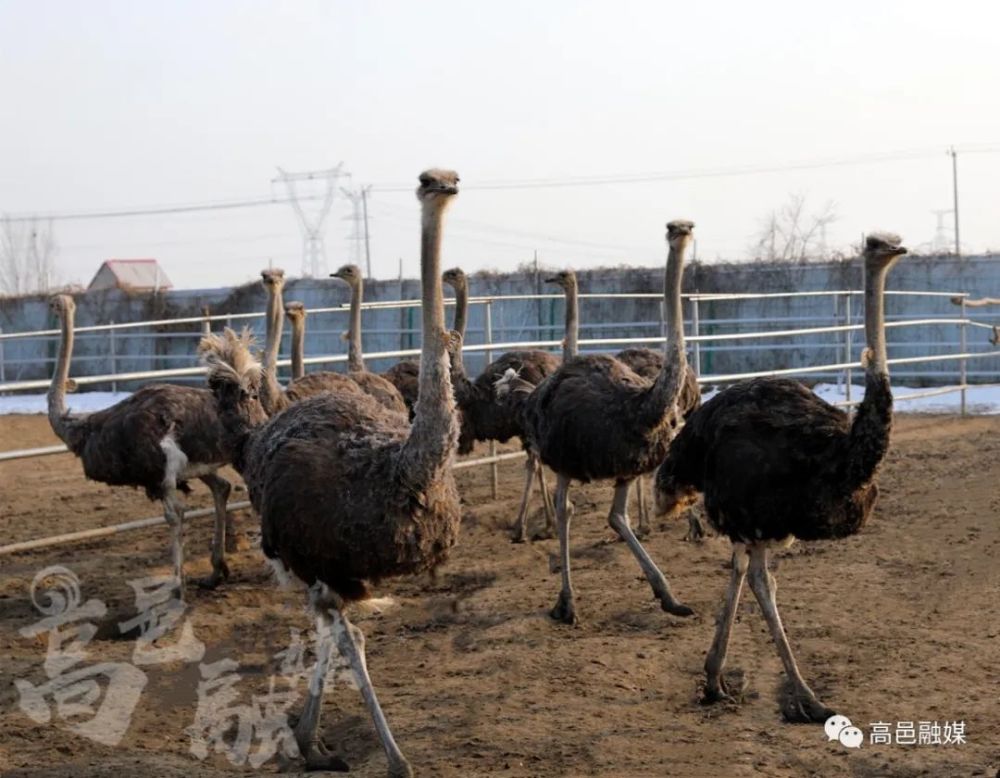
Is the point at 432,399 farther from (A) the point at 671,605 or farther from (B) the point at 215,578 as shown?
(B) the point at 215,578

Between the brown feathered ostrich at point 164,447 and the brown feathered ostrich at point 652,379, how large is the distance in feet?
8.20

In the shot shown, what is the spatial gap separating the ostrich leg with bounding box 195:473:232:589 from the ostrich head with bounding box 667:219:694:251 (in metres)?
2.85

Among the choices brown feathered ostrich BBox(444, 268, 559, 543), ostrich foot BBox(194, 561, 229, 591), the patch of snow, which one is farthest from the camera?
the patch of snow

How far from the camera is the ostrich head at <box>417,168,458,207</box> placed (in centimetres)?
429

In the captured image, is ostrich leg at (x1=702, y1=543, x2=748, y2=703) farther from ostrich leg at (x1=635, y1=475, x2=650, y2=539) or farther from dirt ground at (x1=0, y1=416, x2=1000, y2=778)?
ostrich leg at (x1=635, y1=475, x2=650, y2=539)

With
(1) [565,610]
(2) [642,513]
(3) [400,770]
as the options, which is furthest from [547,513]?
(3) [400,770]

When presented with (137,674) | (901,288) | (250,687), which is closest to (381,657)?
(250,687)

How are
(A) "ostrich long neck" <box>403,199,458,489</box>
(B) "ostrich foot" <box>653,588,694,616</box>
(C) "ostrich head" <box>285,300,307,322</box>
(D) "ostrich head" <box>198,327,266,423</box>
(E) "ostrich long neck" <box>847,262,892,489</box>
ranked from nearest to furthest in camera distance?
(A) "ostrich long neck" <box>403,199,458,489</box> < (E) "ostrich long neck" <box>847,262,892,489</box> < (D) "ostrich head" <box>198,327,266,423</box> < (B) "ostrich foot" <box>653,588,694,616</box> < (C) "ostrich head" <box>285,300,307,322</box>

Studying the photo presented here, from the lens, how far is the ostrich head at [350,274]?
32.3 ft

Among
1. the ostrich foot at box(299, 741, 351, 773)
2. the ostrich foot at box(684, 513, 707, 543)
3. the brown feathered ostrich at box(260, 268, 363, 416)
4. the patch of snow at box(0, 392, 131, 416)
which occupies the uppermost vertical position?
the brown feathered ostrich at box(260, 268, 363, 416)

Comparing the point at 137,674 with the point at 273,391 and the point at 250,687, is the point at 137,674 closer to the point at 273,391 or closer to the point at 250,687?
the point at 250,687

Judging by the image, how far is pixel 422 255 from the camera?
439cm

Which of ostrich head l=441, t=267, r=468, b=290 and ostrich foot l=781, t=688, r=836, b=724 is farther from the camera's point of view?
ostrich head l=441, t=267, r=468, b=290

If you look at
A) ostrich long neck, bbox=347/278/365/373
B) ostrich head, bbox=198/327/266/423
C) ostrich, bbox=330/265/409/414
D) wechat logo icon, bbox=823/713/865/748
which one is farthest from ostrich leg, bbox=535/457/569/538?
wechat logo icon, bbox=823/713/865/748
